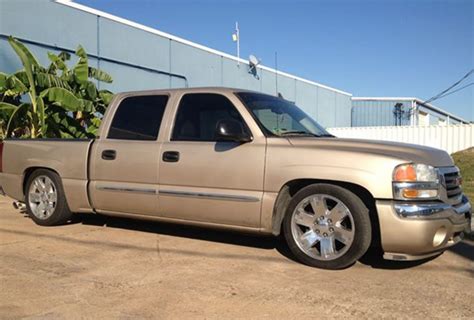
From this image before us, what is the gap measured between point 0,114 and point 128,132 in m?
6.82

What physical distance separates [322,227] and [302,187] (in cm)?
48

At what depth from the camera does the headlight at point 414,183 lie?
4262 mm

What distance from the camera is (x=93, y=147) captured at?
606 centimetres

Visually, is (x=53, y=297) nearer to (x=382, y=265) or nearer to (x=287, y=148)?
(x=287, y=148)

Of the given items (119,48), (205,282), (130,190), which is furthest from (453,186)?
(119,48)

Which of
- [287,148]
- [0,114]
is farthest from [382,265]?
[0,114]

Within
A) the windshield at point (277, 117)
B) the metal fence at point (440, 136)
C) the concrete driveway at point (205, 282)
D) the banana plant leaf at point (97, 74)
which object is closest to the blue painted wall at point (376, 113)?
the metal fence at point (440, 136)

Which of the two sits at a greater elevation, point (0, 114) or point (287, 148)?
point (0, 114)

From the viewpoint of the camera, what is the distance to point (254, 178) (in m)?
4.90

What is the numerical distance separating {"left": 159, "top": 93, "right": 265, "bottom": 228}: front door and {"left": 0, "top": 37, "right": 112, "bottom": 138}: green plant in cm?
664

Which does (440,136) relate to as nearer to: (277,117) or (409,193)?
(277,117)

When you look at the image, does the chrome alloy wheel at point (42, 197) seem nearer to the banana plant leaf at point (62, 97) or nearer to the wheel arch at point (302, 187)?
the wheel arch at point (302, 187)

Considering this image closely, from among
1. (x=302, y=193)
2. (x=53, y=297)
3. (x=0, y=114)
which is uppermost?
(x=0, y=114)

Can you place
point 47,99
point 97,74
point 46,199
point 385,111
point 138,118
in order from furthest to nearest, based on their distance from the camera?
1. point 385,111
2. point 97,74
3. point 47,99
4. point 46,199
5. point 138,118
